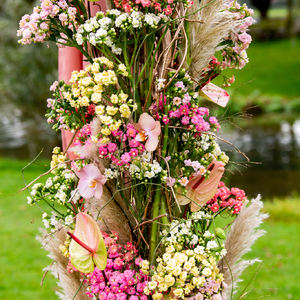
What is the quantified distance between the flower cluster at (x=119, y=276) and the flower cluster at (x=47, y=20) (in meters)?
0.54

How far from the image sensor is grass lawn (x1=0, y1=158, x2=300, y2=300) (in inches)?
120

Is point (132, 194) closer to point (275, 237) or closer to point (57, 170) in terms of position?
point (57, 170)

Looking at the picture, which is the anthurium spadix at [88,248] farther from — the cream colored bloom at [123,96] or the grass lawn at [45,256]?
the grass lawn at [45,256]

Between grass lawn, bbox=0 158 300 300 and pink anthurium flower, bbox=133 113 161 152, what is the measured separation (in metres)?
1.68

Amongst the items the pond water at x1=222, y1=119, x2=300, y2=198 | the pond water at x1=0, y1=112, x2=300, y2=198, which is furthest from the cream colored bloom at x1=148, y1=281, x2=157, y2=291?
the pond water at x1=0, y1=112, x2=300, y2=198

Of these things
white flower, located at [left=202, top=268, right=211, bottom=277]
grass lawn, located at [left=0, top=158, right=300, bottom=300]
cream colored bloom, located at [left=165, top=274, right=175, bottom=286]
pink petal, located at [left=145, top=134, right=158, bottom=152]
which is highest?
pink petal, located at [left=145, top=134, right=158, bottom=152]

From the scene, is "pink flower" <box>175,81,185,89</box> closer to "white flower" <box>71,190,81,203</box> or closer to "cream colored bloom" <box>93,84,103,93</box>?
"cream colored bloom" <box>93,84,103,93</box>

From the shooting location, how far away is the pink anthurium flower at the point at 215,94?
3.49 feet

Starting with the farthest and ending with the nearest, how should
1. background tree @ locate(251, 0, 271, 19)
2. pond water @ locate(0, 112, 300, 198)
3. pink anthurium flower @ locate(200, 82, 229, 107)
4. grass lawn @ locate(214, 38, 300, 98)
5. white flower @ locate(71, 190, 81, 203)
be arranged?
background tree @ locate(251, 0, 271, 19) → grass lawn @ locate(214, 38, 300, 98) → pond water @ locate(0, 112, 300, 198) → pink anthurium flower @ locate(200, 82, 229, 107) → white flower @ locate(71, 190, 81, 203)

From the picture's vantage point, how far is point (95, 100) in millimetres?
850

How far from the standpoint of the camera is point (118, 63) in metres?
0.95

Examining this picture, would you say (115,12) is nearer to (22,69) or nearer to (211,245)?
(211,245)

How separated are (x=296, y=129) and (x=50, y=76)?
5961 mm

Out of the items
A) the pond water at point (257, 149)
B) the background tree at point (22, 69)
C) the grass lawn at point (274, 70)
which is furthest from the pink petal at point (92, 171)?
the grass lawn at point (274, 70)
